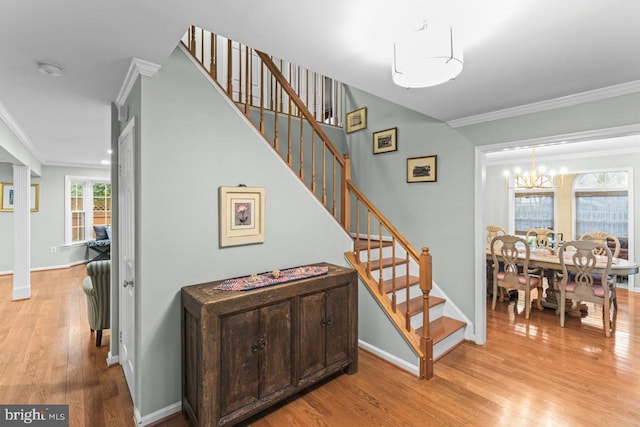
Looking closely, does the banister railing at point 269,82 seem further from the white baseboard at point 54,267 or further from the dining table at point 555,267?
the white baseboard at point 54,267

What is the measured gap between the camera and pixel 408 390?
2408 millimetres

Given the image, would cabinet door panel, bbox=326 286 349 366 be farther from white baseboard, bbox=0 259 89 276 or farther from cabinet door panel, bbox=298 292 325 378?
white baseboard, bbox=0 259 89 276

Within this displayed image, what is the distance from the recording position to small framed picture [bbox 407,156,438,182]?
143 inches

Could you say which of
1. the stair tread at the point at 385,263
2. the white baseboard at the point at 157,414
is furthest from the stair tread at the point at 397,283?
the white baseboard at the point at 157,414

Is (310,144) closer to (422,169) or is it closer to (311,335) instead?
(422,169)

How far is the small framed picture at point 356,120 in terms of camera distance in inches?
172

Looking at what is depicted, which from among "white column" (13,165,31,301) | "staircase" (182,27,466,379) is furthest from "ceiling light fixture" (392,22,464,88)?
"white column" (13,165,31,301)

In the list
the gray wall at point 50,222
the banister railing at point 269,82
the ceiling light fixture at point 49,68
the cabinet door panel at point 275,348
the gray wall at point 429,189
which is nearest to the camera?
the ceiling light fixture at point 49,68

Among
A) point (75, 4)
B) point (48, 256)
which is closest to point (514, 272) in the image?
point (75, 4)

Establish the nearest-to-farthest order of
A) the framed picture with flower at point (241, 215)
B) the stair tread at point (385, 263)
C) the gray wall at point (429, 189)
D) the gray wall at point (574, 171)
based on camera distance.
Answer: the framed picture with flower at point (241, 215)
the stair tread at point (385, 263)
the gray wall at point (429, 189)
the gray wall at point (574, 171)

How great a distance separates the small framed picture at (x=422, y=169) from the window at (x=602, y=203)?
169 inches

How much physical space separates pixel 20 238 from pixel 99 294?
109 inches

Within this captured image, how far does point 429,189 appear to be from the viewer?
3705mm

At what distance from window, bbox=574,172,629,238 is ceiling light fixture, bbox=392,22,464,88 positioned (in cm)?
597
